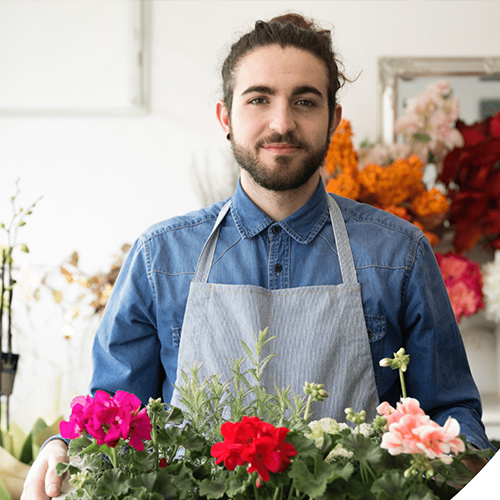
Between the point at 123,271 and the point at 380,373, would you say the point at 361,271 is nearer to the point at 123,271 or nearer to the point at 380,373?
the point at 380,373

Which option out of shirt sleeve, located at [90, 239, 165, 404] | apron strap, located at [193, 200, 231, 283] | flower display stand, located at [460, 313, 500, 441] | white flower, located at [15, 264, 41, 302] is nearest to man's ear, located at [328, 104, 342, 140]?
apron strap, located at [193, 200, 231, 283]

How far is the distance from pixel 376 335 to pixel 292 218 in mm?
229

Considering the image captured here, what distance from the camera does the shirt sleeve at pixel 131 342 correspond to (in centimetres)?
92

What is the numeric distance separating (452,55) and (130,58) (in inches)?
39.2

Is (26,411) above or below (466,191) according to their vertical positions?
below

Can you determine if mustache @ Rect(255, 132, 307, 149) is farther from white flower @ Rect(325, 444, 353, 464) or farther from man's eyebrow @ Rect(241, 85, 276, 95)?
white flower @ Rect(325, 444, 353, 464)

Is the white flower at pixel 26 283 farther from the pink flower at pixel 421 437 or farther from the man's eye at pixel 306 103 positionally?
the pink flower at pixel 421 437

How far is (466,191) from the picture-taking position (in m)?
1.65

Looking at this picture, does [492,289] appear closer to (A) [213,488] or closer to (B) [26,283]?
(B) [26,283]

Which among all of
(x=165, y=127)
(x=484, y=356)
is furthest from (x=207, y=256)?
(x=484, y=356)

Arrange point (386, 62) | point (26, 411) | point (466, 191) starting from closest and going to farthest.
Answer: point (26, 411)
point (466, 191)
point (386, 62)

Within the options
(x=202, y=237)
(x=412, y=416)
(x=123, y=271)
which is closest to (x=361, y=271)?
(x=202, y=237)

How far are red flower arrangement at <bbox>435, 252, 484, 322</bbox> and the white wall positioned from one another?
48 cm

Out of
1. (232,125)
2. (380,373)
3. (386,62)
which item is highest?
(386,62)
